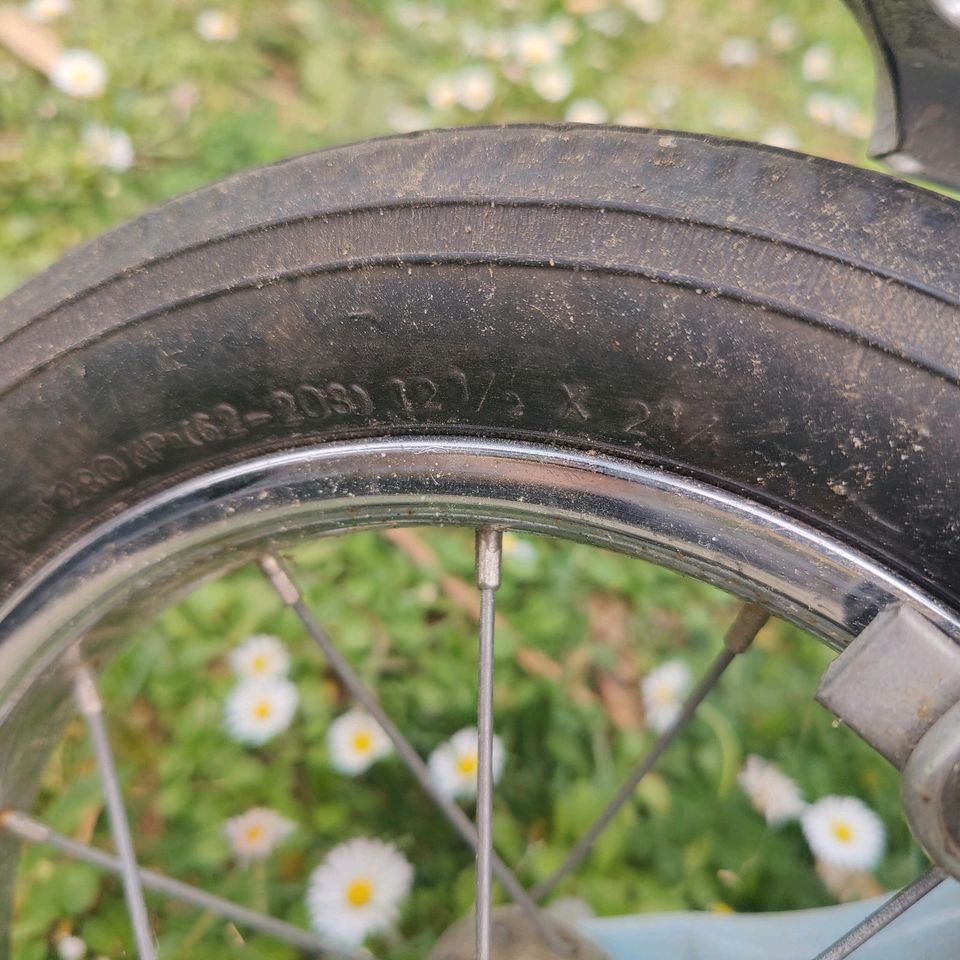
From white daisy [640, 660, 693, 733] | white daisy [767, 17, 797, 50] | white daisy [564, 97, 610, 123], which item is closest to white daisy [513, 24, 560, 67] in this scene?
white daisy [564, 97, 610, 123]

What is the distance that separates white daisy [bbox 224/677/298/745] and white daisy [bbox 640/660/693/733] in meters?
0.48

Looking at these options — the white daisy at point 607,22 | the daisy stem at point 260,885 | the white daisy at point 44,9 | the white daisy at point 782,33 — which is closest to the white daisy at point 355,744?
the daisy stem at point 260,885

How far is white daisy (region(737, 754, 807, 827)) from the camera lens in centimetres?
117

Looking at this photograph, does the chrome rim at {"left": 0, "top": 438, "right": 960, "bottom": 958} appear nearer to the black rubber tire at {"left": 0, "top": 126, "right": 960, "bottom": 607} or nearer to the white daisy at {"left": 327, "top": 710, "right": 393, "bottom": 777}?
the black rubber tire at {"left": 0, "top": 126, "right": 960, "bottom": 607}

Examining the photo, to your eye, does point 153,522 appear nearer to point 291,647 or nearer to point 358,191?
point 358,191

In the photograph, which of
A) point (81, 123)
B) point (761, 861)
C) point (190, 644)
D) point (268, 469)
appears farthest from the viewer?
point (81, 123)

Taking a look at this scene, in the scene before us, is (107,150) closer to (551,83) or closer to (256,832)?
(551,83)

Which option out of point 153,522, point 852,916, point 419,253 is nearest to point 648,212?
point 419,253

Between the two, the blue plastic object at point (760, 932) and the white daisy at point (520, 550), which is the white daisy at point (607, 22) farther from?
the blue plastic object at point (760, 932)

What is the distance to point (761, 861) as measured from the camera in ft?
3.76

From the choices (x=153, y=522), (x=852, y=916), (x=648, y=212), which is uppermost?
(x=153, y=522)

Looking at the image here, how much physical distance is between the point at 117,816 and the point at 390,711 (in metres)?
0.46

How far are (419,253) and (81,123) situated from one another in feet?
4.62

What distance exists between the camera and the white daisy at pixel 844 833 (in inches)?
43.4
